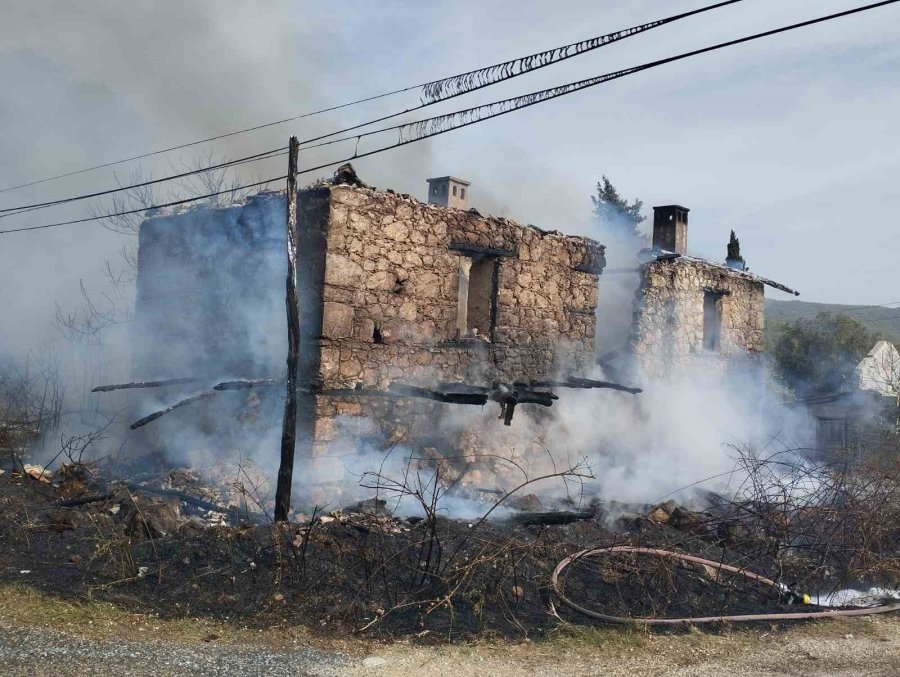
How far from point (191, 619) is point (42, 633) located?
3.41 feet

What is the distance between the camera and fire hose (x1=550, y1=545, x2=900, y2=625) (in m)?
6.49

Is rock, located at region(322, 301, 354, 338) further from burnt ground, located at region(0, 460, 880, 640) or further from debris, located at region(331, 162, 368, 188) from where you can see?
burnt ground, located at region(0, 460, 880, 640)

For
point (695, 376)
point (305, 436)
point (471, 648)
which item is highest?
point (695, 376)

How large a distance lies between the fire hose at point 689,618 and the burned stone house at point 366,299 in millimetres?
3990

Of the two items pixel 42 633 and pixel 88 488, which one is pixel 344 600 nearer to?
pixel 42 633

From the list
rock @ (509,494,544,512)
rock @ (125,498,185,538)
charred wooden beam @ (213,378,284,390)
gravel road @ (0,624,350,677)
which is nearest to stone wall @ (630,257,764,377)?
rock @ (509,494,544,512)

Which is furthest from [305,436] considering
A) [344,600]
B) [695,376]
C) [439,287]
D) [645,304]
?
[695,376]

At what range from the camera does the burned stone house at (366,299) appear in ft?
32.9

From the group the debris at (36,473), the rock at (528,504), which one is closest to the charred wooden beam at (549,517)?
the rock at (528,504)

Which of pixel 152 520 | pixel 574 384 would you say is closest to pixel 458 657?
pixel 152 520

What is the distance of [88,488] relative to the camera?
33.7ft

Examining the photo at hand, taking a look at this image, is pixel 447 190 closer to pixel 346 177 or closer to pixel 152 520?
pixel 346 177

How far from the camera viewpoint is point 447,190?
15.7 meters

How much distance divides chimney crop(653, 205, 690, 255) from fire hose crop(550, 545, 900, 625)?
1096 centimetres
